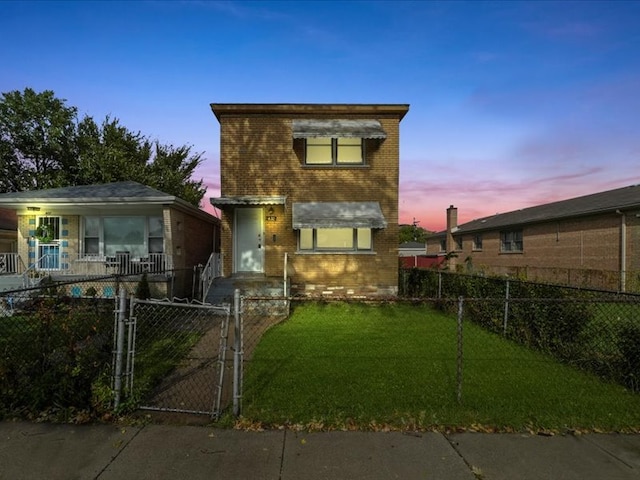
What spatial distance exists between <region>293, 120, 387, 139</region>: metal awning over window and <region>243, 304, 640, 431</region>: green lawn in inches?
279


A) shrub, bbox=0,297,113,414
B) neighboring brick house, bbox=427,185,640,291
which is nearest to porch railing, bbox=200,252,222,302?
shrub, bbox=0,297,113,414

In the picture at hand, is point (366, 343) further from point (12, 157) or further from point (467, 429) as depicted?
point (12, 157)

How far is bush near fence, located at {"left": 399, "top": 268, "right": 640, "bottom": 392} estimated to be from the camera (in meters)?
5.46

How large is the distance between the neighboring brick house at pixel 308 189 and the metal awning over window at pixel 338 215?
0.18 ft

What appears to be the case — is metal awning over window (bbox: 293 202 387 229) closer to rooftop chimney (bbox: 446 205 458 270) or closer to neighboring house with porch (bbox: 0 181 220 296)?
neighboring house with porch (bbox: 0 181 220 296)

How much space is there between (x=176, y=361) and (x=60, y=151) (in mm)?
30086

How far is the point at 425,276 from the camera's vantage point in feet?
46.2

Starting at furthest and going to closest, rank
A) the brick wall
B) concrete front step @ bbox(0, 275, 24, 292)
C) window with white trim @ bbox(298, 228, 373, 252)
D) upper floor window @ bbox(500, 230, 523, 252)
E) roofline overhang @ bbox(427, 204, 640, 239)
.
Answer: upper floor window @ bbox(500, 230, 523, 252)
roofline overhang @ bbox(427, 204, 640, 239)
the brick wall
window with white trim @ bbox(298, 228, 373, 252)
concrete front step @ bbox(0, 275, 24, 292)

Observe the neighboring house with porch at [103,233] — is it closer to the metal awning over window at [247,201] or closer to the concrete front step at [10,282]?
the concrete front step at [10,282]

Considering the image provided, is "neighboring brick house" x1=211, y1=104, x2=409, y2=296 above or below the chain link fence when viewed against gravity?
above

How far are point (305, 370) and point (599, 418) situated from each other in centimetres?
375

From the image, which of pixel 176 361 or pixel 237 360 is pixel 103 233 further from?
pixel 237 360

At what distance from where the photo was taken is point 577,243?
64.3 feet

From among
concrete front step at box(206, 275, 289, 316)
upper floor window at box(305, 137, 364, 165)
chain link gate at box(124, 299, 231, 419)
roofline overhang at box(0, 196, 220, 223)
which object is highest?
upper floor window at box(305, 137, 364, 165)
